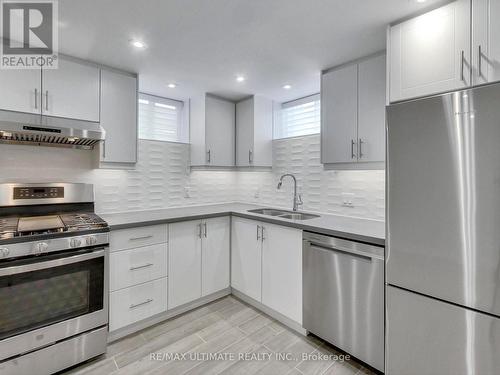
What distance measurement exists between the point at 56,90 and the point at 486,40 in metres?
2.84

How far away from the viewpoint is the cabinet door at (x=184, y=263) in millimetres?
2443

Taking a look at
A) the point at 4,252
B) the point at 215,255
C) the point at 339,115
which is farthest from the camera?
the point at 215,255

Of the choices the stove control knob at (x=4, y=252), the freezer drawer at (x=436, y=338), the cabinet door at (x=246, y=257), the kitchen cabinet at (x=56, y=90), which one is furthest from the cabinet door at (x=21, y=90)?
the freezer drawer at (x=436, y=338)

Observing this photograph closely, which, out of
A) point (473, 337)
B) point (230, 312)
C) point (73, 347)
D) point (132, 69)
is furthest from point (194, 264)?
point (473, 337)

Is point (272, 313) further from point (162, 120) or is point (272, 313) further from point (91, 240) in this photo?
point (162, 120)

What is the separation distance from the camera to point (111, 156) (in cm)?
240

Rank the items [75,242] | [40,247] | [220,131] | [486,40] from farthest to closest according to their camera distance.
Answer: [220,131], [75,242], [40,247], [486,40]

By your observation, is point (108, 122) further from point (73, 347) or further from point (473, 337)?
point (473, 337)

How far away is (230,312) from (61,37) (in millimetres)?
2675

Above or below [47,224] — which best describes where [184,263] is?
below

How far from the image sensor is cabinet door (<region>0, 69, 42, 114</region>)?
1.88 m

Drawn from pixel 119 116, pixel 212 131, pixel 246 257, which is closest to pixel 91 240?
pixel 119 116

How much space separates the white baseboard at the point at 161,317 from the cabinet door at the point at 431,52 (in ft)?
8.01

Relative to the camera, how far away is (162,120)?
3.20 meters
